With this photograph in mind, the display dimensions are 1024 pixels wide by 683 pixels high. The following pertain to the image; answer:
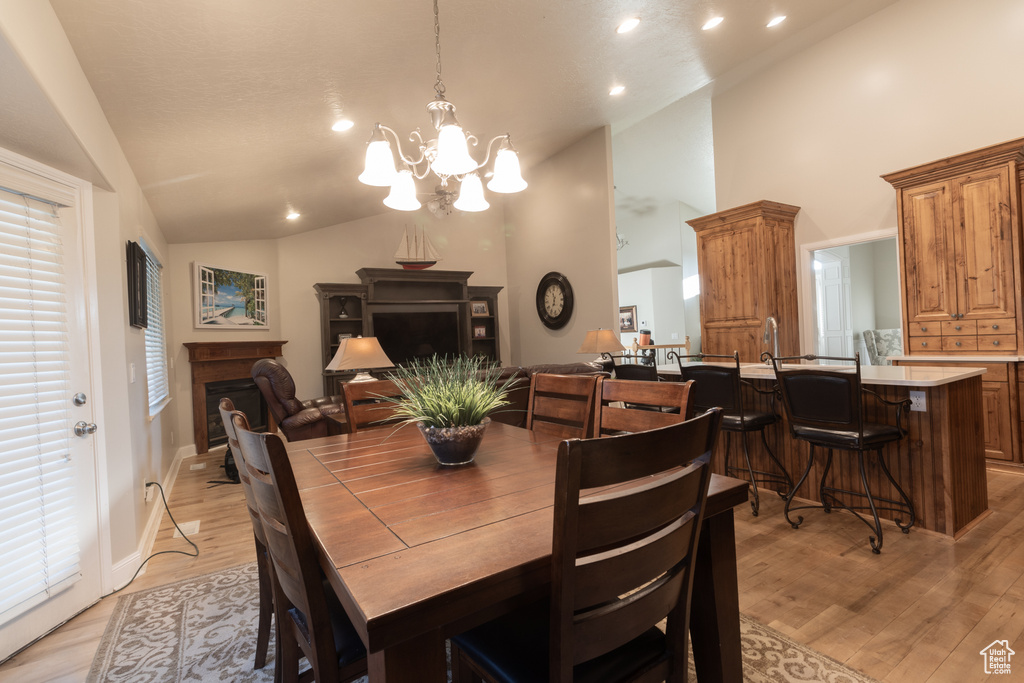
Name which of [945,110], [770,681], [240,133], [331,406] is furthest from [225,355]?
[945,110]

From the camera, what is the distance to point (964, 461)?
8.42 feet

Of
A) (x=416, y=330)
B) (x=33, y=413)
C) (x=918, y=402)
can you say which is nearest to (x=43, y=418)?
(x=33, y=413)

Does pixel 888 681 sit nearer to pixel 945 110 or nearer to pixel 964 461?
pixel 964 461

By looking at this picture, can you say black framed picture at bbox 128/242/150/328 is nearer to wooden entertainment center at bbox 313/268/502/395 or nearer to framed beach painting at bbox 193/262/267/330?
framed beach painting at bbox 193/262/267/330

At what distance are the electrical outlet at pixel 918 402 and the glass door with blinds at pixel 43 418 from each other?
3.98 m

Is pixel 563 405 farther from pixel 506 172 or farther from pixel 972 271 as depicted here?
pixel 972 271

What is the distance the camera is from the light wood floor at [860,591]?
1.66m

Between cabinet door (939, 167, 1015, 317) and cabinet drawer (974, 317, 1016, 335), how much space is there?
0.04 m

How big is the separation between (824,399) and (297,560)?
8.29 ft

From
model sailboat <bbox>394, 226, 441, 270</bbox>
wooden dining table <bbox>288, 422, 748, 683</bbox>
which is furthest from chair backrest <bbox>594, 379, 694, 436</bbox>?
model sailboat <bbox>394, 226, 441, 270</bbox>

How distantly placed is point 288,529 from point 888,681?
5.96 feet

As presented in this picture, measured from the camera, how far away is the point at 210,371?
18.1 feet

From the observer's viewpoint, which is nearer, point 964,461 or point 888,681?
point 888,681

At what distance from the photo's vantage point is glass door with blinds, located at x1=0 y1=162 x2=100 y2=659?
72.6 inches
